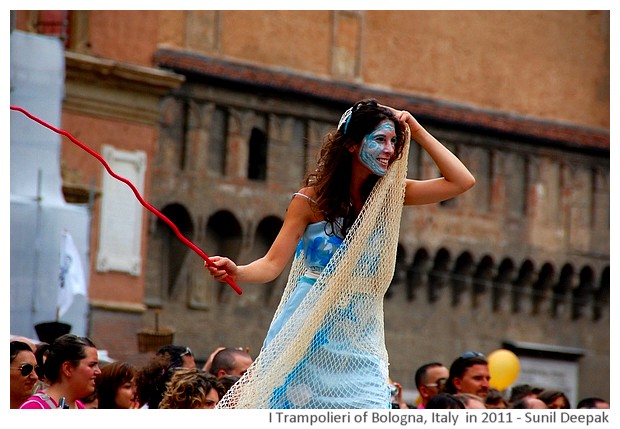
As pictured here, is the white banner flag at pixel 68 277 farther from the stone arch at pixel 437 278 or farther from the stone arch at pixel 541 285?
the stone arch at pixel 541 285

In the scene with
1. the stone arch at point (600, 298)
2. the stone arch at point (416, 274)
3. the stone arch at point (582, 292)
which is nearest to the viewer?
Result: the stone arch at point (416, 274)

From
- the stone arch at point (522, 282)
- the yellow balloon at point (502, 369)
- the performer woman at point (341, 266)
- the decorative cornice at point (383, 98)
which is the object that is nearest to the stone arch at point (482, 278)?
the stone arch at point (522, 282)

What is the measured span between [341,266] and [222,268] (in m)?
0.35

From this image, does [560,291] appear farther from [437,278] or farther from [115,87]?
[115,87]

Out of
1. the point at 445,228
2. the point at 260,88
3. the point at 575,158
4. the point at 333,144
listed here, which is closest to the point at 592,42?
the point at 575,158

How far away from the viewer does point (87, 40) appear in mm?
26953

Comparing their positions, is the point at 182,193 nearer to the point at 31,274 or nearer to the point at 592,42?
the point at 592,42

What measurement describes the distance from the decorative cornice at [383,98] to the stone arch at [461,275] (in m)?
2.49

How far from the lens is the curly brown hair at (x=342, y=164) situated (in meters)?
5.32

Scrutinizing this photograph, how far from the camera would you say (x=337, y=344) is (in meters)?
5.18

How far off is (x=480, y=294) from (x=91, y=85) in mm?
10876

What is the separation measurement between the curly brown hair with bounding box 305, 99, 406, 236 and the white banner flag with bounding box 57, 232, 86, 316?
29.9ft

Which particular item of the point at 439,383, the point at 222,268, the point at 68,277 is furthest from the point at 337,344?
the point at 68,277

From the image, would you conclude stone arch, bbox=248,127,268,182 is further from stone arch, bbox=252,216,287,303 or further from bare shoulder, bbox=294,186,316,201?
bare shoulder, bbox=294,186,316,201
